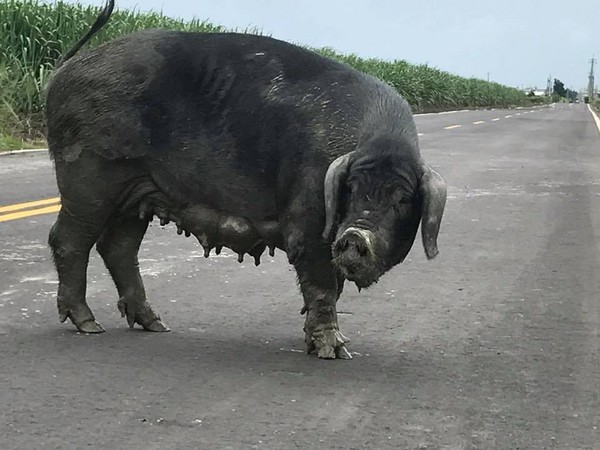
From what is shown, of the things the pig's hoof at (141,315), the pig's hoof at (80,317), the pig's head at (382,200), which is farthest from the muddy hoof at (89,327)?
the pig's head at (382,200)

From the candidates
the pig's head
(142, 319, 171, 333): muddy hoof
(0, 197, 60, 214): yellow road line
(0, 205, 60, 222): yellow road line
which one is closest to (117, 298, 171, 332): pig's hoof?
(142, 319, 171, 333): muddy hoof

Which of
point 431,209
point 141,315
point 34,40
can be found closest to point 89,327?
point 141,315

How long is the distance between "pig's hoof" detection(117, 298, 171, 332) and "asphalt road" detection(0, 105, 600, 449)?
7cm

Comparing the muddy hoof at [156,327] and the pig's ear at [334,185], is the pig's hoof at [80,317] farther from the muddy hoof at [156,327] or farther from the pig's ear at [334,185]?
the pig's ear at [334,185]

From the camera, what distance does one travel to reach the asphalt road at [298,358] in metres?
4.05

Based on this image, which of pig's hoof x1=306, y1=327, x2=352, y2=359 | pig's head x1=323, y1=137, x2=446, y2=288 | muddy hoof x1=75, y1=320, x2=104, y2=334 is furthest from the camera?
muddy hoof x1=75, y1=320, x2=104, y2=334

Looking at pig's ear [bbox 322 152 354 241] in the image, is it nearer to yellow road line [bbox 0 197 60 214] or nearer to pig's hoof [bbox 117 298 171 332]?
pig's hoof [bbox 117 298 171 332]

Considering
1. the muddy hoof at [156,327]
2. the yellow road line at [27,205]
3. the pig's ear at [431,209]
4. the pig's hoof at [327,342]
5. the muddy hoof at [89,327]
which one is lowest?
the yellow road line at [27,205]

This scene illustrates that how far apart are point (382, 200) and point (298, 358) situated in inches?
38.0

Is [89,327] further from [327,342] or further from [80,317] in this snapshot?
[327,342]

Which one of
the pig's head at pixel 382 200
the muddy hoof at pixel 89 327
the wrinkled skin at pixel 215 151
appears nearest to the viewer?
the pig's head at pixel 382 200

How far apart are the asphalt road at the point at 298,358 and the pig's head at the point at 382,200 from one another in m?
0.58

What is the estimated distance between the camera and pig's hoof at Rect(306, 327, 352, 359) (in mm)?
5070

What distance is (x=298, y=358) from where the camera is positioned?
16.7ft
